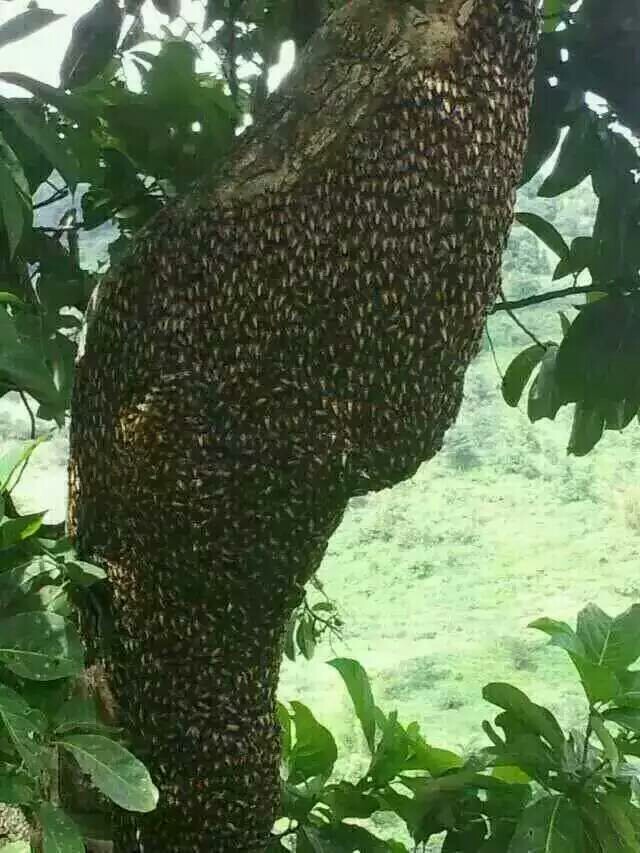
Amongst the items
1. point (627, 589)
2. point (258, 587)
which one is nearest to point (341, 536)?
point (627, 589)

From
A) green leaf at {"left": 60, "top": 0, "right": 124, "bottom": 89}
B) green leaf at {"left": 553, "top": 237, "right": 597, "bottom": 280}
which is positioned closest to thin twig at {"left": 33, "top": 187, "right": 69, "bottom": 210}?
green leaf at {"left": 60, "top": 0, "right": 124, "bottom": 89}

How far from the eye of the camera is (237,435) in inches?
28.6

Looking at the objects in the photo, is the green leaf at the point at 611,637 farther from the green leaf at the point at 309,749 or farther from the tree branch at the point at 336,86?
the tree branch at the point at 336,86

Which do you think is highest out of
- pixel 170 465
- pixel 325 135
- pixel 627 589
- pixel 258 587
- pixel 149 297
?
pixel 325 135

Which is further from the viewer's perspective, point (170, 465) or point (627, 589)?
point (627, 589)

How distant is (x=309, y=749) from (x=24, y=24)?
0.78 metres

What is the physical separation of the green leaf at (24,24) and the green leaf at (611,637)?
2.30ft

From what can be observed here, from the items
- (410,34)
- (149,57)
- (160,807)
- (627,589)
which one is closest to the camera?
(410,34)

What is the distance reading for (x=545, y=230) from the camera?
3.14 ft

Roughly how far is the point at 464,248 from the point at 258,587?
12.6 inches

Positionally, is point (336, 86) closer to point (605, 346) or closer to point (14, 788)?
point (605, 346)

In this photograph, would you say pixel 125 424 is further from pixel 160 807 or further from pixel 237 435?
pixel 160 807

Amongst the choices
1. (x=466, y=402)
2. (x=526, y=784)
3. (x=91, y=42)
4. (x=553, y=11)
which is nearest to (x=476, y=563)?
(x=466, y=402)

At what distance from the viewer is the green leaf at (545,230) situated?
0.95 m
